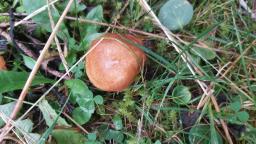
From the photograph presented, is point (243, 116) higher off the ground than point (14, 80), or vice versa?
point (14, 80)

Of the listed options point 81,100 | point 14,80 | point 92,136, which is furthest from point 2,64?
point 92,136

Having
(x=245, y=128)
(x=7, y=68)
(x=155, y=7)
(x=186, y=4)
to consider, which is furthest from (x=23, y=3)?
(x=245, y=128)

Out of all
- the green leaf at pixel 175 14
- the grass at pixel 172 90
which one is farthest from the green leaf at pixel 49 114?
the green leaf at pixel 175 14

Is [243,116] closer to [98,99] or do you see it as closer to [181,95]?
[181,95]

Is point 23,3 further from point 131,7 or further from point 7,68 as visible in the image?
point 131,7

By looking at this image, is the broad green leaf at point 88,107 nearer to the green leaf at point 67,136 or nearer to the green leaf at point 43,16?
the green leaf at point 67,136

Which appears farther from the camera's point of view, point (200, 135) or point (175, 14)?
point (175, 14)
